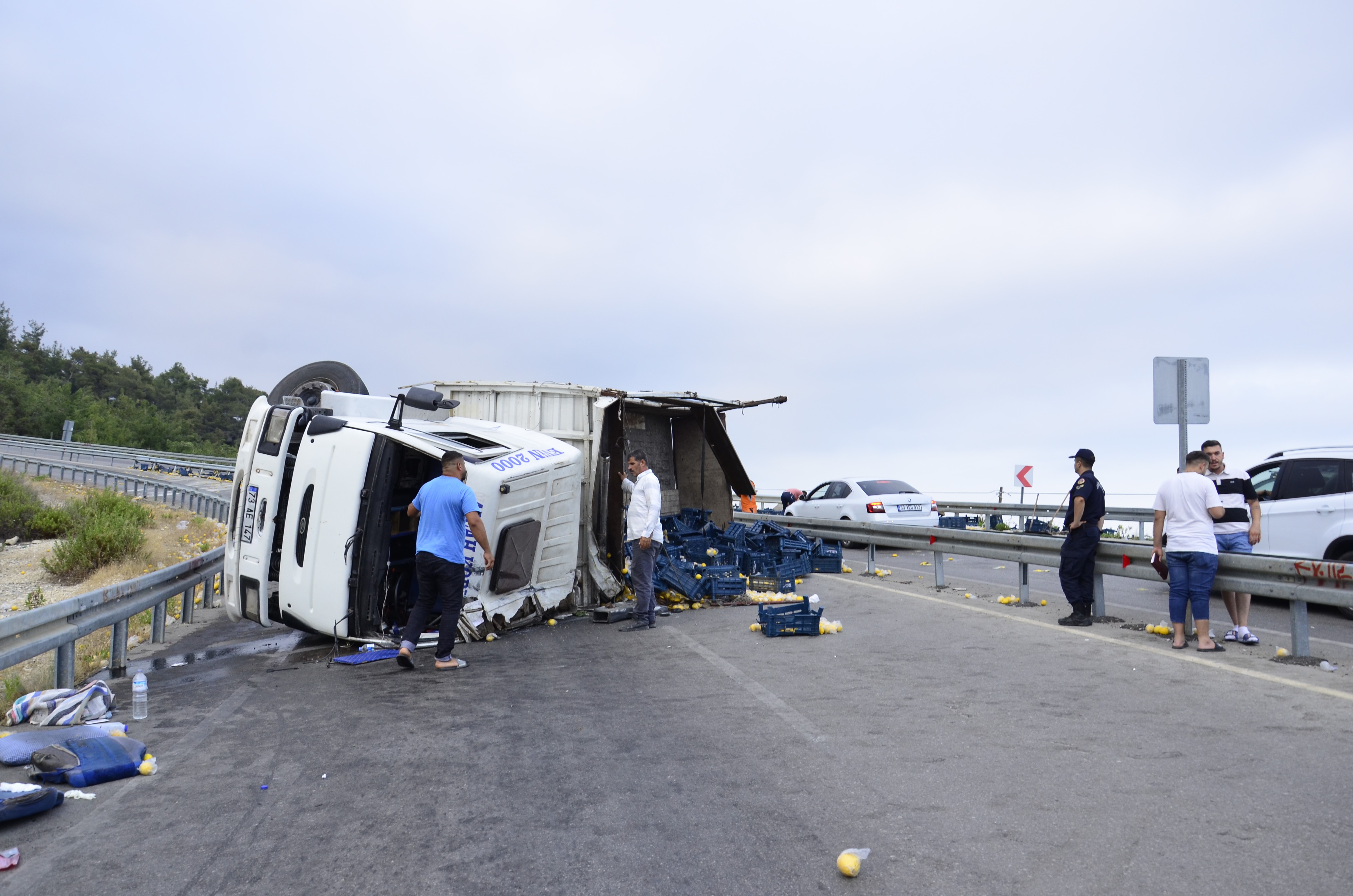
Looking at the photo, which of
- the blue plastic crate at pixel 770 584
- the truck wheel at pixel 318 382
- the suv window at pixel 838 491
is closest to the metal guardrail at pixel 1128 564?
the blue plastic crate at pixel 770 584

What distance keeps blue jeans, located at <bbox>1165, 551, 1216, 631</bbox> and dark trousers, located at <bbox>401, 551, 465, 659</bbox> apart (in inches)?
250

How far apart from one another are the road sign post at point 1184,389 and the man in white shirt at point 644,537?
28.3ft

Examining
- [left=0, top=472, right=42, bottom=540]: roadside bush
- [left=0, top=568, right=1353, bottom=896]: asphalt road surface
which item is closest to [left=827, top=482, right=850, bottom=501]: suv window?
[left=0, top=568, right=1353, bottom=896]: asphalt road surface

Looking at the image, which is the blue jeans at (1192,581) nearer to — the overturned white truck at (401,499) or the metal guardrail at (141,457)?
the overturned white truck at (401,499)

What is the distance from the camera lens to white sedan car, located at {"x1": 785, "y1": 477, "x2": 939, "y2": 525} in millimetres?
18219

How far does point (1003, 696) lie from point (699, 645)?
10.7 ft

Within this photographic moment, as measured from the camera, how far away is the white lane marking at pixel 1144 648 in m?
5.90

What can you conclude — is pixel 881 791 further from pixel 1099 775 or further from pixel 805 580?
pixel 805 580

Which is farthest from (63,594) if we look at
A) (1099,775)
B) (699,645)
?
(1099,775)

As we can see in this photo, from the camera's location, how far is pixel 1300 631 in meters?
6.97

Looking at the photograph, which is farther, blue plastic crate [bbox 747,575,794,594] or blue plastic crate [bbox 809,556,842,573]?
blue plastic crate [bbox 809,556,842,573]

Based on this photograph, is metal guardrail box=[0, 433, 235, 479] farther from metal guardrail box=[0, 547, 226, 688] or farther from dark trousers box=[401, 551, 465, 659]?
dark trousers box=[401, 551, 465, 659]

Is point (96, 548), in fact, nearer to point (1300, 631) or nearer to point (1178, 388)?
point (1300, 631)

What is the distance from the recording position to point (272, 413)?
8.70 m
